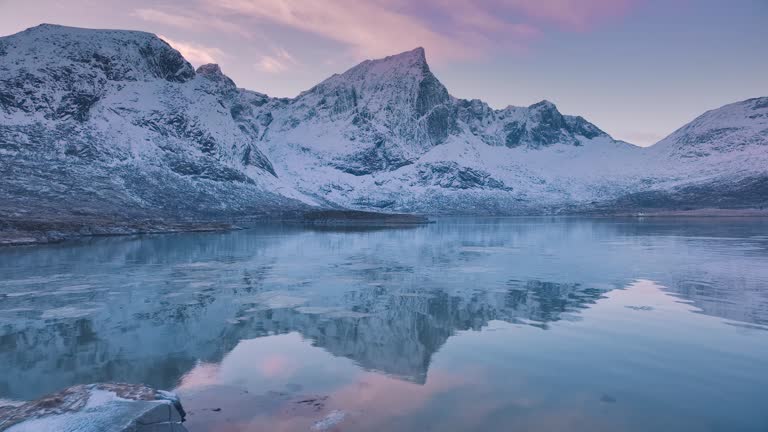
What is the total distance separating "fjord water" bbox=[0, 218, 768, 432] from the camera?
40.9ft

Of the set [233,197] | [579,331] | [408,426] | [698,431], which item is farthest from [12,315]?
[233,197]

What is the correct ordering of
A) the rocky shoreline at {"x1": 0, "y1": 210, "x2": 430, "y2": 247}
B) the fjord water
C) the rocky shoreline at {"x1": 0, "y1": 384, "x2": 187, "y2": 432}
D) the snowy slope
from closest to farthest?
the rocky shoreline at {"x1": 0, "y1": 384, "x2": 187, "y2": 432} → the fjord water → the rocky shoreline at {"x1": 0, "y1": 210, "x2": 430, "y2": 247} → the snowy slope

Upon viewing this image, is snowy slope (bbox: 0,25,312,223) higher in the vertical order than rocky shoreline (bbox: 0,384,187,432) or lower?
higher

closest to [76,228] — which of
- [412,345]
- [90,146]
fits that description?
[412,345]

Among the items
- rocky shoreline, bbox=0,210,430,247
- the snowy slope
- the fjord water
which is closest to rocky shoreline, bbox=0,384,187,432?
the fjord water

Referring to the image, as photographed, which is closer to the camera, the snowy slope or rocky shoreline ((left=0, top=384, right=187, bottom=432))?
rocky shoreline ((left=0, top=384, right=187, bottom=432))

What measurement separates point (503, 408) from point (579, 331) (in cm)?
943

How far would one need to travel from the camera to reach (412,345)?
1880cm

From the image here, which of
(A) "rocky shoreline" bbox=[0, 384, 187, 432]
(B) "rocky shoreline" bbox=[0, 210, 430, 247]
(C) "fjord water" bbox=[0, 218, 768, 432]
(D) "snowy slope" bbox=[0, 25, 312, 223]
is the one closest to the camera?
(A) "rocky shoreline" bbox=[0, 384, 187, 432]

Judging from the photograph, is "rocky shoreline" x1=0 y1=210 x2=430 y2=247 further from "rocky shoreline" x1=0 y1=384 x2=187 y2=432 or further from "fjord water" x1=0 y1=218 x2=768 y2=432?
"rocky shoreline" x1=0 y1=384 x2=187 y2=432

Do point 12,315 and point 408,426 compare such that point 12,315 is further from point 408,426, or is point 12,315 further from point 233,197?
point 233,197

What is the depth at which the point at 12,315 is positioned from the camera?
23156mm

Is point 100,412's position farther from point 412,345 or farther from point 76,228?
point 76,228

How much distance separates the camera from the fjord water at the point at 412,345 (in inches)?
491
